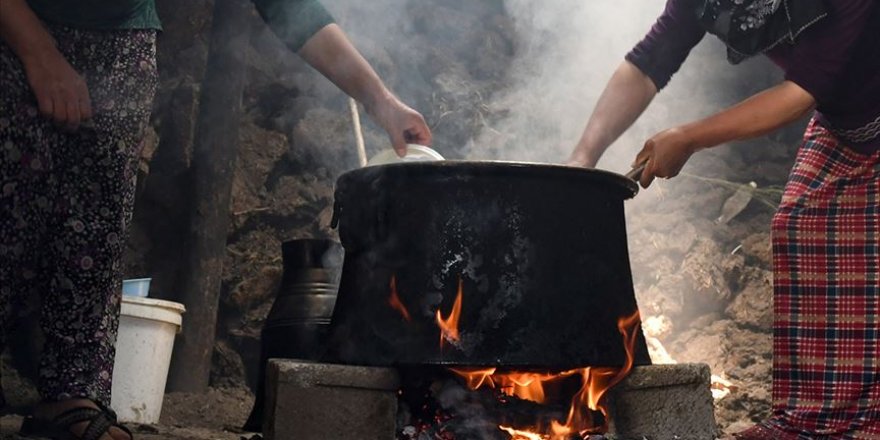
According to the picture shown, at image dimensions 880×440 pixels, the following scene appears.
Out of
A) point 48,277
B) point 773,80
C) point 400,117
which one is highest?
point 773,80

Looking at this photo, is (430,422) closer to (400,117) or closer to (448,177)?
(448,177)

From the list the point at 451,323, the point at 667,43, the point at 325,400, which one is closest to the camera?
the point at 451,323

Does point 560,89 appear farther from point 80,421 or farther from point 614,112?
point 80,421

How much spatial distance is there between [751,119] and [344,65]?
53.6 inches

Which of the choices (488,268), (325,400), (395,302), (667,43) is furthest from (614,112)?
(325,400)

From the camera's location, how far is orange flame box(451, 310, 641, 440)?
291 cm

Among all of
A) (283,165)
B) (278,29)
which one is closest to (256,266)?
(283,165)

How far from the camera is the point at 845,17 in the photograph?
10.4 feet

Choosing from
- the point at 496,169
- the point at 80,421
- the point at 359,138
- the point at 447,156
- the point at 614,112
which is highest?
the point at 447,156

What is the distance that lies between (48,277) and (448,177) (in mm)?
1301

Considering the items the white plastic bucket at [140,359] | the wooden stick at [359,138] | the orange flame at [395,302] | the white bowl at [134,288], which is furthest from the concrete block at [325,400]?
the white bowl at [134,288]

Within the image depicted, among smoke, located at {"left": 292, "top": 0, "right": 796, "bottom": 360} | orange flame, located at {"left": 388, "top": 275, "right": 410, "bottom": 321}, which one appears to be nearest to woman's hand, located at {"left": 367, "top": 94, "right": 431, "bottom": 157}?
orange flame, located at {"left": 388, "top": 275, "right": 410, "bottom": 321}

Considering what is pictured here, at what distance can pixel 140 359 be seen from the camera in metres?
4.14

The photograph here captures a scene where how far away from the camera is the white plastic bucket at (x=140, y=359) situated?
4.09 meters
